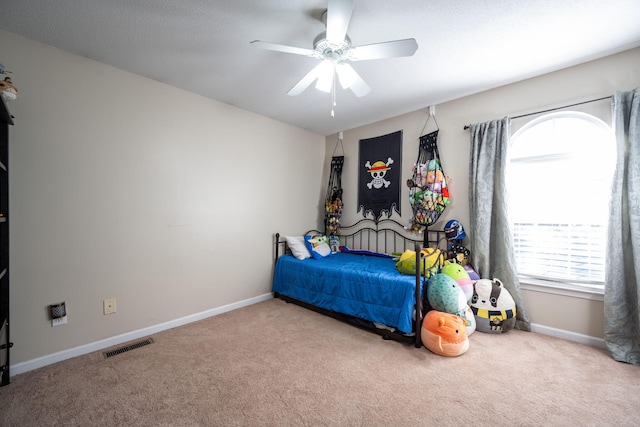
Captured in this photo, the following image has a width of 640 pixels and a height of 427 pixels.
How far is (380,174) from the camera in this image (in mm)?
3643

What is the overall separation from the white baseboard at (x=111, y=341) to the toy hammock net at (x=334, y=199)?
1612 mm

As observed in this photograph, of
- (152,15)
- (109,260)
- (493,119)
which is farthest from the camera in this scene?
(493,119)

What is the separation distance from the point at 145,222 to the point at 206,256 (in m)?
0.69

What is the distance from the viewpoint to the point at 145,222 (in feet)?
8.05

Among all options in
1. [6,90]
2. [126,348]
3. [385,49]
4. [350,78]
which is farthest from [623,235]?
[6,90]

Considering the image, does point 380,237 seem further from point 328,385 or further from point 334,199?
point 328,385

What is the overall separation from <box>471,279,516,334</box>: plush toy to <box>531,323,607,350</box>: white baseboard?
0.24 m

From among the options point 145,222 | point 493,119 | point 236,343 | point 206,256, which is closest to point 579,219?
point 493,119

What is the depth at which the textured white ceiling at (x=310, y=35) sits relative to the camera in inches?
64.8

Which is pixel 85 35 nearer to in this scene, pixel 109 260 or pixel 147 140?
pixel 147 140

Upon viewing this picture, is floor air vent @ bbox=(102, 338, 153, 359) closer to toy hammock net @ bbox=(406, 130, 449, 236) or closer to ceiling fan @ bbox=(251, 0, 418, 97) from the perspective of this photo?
ceiling fan @ bbox=(251, 0, 418, 97)

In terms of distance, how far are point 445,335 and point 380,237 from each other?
68.4 inches

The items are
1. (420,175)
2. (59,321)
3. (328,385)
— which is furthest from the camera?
(420,175)

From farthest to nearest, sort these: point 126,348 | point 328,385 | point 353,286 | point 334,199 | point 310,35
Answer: point 334,199
point 353,286
point 126,348
point 310,35
point 328,385
